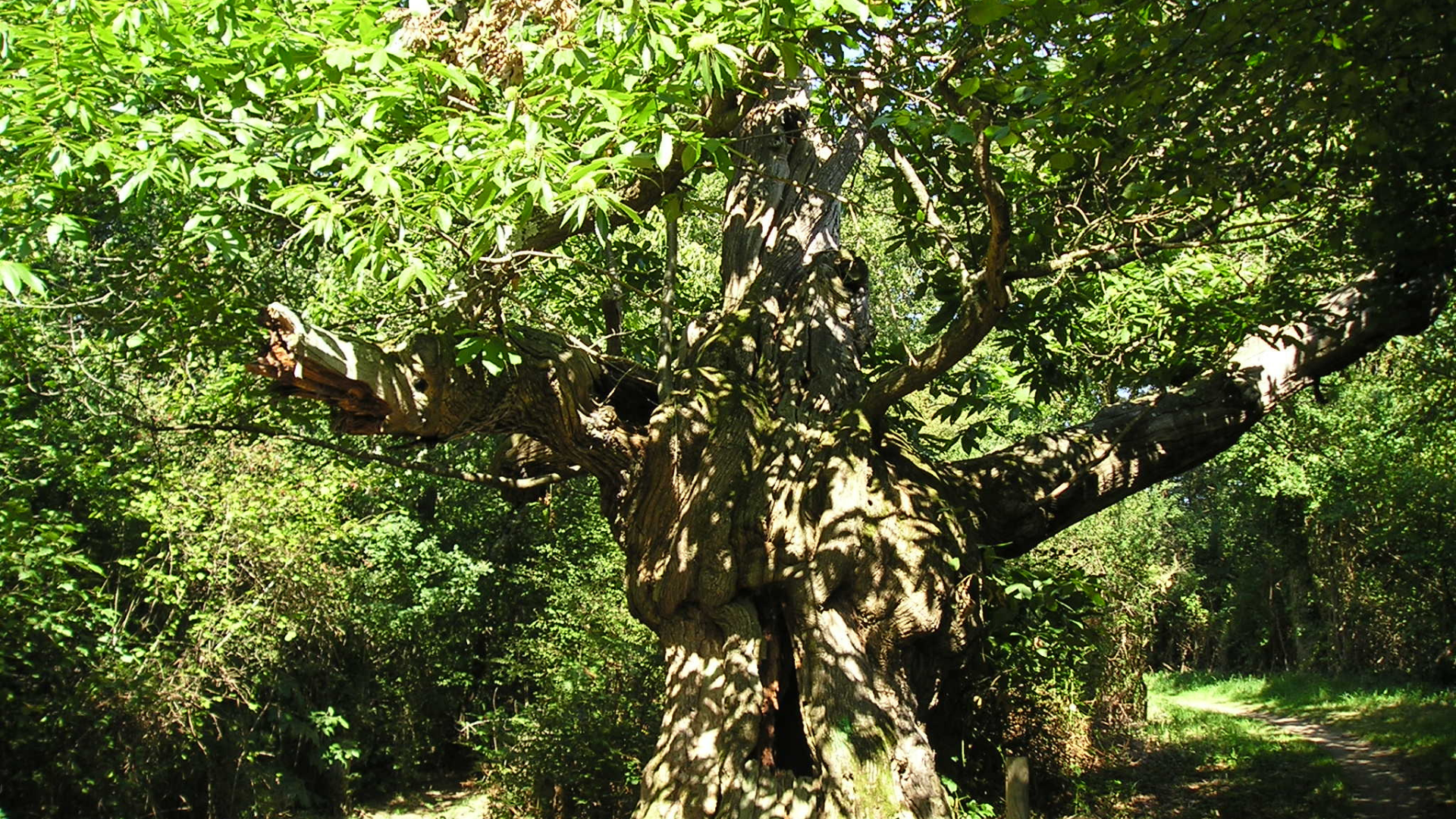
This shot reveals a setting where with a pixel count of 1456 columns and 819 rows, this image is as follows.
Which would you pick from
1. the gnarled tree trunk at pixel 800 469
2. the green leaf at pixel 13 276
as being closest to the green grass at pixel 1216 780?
the gnarled tree trunk at pixel 800 469

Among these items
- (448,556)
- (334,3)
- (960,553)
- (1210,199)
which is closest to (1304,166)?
(1210,199)

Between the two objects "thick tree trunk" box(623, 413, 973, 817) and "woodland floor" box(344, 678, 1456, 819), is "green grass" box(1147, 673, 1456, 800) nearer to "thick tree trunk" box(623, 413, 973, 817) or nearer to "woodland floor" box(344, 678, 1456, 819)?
"woodland floor" box(344, 678, 1456, 819)

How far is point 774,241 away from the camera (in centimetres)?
705

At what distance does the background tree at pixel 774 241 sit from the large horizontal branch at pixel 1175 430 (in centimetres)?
3

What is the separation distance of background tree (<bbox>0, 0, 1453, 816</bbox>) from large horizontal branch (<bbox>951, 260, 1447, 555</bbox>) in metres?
0.03

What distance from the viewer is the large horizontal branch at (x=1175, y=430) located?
247 inches

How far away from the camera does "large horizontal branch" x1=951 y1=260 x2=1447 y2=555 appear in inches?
247

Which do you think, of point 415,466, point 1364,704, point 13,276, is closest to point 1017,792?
point 415,466

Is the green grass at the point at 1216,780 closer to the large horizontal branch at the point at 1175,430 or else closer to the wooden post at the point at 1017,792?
the large horizontal branch at the point at 1175,430

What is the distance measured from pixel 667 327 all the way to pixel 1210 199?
3.39 metres

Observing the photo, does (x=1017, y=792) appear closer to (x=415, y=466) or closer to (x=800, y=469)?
(x=800, y=469)

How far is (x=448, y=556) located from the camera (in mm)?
14266

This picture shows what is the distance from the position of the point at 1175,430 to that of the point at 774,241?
3.03 meters

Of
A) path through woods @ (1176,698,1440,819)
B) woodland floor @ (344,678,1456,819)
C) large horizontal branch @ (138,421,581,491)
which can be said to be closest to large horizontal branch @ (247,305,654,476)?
large horizontal branch @ (138,421,581,491)
